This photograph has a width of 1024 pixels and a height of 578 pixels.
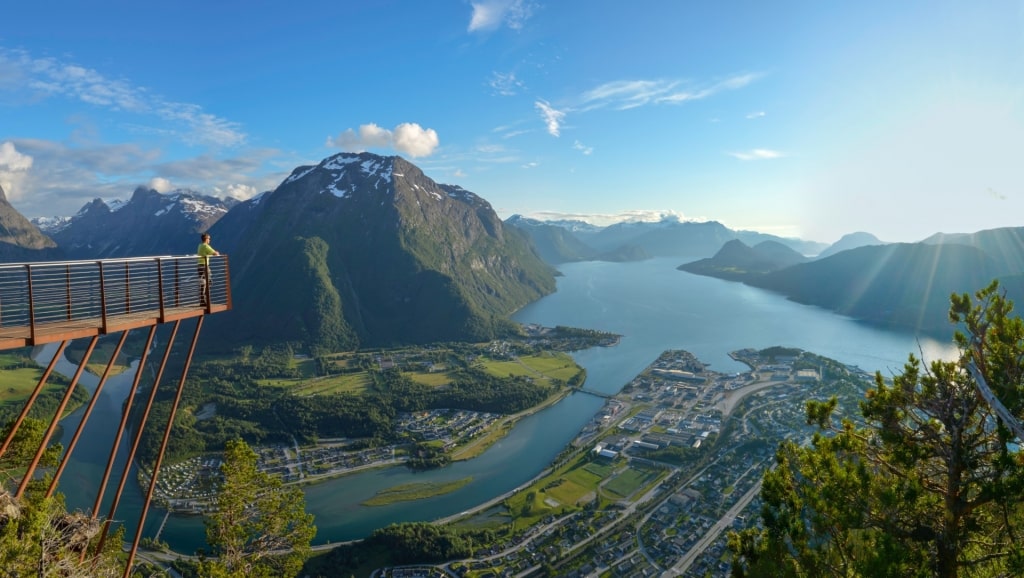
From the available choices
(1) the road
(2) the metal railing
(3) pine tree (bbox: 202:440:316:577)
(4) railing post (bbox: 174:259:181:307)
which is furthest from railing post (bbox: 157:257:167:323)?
(1) the road

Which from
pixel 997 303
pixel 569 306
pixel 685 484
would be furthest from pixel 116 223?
pixel 997 303

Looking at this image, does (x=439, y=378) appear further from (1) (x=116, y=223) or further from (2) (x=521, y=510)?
(1) (x=116, y=223)

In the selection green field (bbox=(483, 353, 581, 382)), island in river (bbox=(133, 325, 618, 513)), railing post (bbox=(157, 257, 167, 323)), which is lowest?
island in river (bbox=(133, 325, 618, 513))

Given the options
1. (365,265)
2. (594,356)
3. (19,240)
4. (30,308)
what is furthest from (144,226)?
(30,308)

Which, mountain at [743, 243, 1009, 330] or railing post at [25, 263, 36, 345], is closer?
railing post at [25, 263, 36, 345]

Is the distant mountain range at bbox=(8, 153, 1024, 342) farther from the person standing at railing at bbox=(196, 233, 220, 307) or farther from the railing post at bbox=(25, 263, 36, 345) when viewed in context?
the railing post at bbox=(25, 263, 36, 345)
